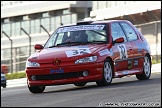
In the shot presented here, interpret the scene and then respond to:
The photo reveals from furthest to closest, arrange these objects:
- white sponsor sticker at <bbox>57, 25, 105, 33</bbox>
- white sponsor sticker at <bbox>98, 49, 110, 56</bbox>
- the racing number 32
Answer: white sponsor sticker at <bbox>57, 25, 105, 33</bbox> < the racing number 32 < white sponsor sticker at <bbox>98, 49, 110, 56</bbox>

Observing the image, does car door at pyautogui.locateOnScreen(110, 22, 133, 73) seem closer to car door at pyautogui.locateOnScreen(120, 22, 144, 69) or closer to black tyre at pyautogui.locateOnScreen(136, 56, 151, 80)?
car door at pyautogui.locateOnScreen(120, 22, 144, 69)

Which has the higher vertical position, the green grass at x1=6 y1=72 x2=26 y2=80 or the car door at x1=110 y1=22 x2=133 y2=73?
the car door at x1=110 y1=22 x2=133 y2=73

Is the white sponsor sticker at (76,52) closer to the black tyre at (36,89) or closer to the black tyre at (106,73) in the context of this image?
the black tyre at (106,73)

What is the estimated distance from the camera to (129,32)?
14836 millimetres

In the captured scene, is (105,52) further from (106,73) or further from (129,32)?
(129,32)

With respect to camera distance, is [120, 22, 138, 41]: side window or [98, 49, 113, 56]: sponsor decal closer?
[98, 49, 113, 56]: sponsor decal

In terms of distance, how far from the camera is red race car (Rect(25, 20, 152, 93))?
484 inches

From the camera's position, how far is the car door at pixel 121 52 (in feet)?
43.9

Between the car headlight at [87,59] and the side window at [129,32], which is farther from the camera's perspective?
the side window at [129,32]

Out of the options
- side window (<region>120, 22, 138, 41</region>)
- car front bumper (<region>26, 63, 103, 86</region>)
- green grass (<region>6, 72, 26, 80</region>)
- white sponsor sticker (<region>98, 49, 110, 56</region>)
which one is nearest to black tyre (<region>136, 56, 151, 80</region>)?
side window (<region>120, 22, 138, 41</region>)

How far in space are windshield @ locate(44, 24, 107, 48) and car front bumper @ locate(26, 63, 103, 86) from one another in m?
1.10

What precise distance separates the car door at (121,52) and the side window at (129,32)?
25cm

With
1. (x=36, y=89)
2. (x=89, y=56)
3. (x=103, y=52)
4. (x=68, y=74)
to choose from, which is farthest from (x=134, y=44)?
(x=36, y=89)

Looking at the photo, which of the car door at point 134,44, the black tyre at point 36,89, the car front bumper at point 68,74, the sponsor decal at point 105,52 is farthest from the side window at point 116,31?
the black tyre at point 36,89
